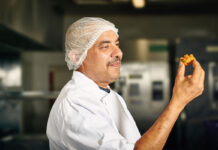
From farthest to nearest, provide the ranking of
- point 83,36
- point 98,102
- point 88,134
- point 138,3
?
point 138,3 < point 83,36 < point 98,102 < point 88,134

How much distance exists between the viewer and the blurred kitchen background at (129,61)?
10.1 ft

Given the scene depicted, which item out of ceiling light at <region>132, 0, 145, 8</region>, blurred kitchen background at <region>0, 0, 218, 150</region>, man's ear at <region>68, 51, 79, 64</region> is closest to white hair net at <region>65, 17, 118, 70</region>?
man's ear at <region>68, 51, 79, 64</region>

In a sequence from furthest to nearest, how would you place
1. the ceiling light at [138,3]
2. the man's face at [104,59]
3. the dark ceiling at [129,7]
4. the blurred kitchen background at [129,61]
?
the dark ceiling at [129,7], the ceiling light at [138,3], the blurred kitchen background at [129,61], the man's face at [104,59]

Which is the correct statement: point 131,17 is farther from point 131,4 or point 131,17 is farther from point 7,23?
point 7,23

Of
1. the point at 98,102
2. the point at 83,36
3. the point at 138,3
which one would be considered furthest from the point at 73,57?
the point at 138,3

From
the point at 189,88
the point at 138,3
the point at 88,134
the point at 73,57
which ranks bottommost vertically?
the point at 88,134

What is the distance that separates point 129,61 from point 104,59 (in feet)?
9.51

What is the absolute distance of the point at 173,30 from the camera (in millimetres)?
4406

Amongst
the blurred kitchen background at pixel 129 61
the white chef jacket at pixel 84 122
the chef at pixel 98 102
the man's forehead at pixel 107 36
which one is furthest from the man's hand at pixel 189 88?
the blurred kitchen background at pixel 129 61

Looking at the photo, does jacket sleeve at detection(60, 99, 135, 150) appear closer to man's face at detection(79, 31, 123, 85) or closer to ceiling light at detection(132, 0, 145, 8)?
man's face at detection(79, 31, 123, 85)

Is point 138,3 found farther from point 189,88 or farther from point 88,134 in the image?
point 88,134

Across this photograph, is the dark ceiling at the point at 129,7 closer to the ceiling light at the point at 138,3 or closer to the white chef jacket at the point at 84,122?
the ceiling light at the point at 138,3

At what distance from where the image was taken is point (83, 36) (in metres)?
1.04

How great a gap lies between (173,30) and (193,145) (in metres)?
1.90
